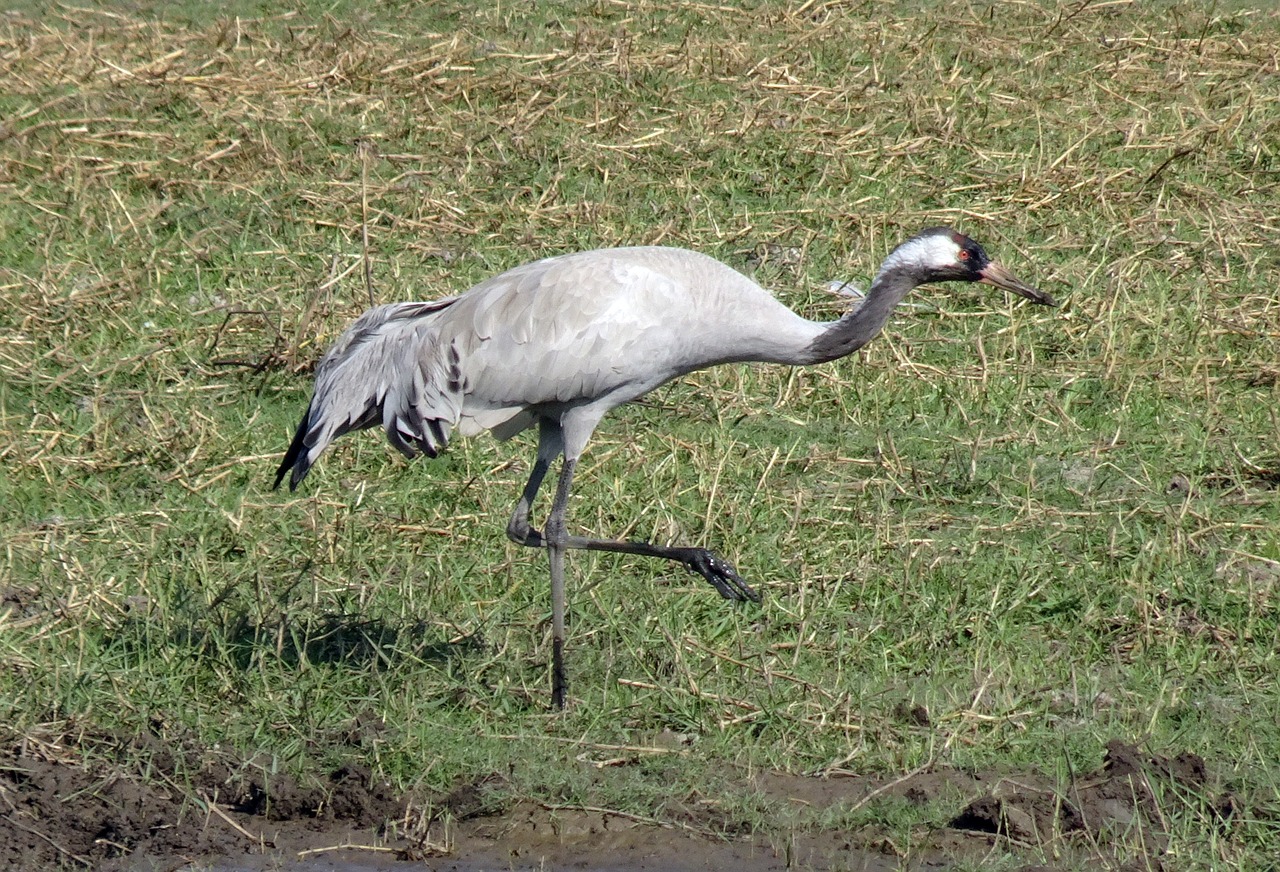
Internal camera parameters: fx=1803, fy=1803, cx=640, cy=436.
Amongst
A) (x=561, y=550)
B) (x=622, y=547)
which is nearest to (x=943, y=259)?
(x=622, y=547)

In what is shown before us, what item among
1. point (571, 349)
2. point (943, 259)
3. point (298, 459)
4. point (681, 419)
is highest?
point (943, 259)

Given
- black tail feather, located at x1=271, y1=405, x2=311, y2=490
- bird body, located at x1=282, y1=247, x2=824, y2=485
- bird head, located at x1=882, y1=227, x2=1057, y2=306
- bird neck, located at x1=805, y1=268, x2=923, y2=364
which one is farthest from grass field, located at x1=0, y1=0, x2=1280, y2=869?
bird head, located at x1=882, y1=227, x2=1057, y2=306

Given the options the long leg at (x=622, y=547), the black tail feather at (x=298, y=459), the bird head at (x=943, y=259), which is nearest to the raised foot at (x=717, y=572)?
the long leg at (x=622, y=547)

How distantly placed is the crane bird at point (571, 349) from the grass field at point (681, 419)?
1.36 feet

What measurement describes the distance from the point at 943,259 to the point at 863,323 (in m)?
0.35

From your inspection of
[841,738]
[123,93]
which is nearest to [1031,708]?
[841,738]

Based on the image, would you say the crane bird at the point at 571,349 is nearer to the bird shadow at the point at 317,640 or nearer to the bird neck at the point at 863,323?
the bird neck at the point at 863,323

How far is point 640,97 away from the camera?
900 cm

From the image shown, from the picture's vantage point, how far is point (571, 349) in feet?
16.3

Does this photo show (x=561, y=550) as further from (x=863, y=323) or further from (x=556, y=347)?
(x=863, y=323)

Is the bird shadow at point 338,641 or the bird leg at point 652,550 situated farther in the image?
the bird leg at point 652,550

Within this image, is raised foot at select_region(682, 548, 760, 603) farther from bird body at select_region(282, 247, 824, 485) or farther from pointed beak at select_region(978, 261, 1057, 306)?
pointed beak at select_region(978, 261, 1057, 306)

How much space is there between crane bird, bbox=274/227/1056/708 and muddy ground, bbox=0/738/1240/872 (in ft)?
2.15

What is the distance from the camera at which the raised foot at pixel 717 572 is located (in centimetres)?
500
